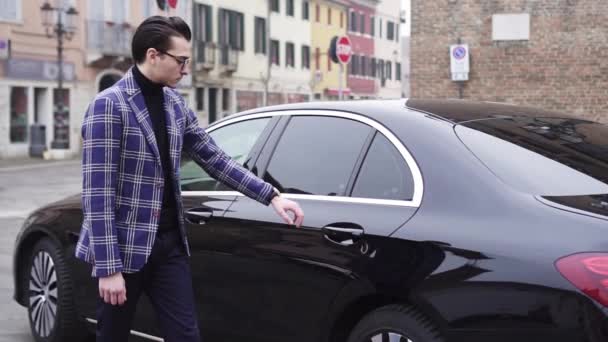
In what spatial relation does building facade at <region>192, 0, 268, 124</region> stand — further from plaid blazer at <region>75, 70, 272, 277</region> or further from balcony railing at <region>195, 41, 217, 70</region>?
plaid blazer at <region>75, 70, 272, 277</region>

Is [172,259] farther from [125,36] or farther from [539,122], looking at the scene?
[125,36]

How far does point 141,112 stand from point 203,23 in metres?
41.7

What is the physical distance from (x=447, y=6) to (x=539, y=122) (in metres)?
15.1

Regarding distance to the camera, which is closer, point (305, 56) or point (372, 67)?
point (305, 56)

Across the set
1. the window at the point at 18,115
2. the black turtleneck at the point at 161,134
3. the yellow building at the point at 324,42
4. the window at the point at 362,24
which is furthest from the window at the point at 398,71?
the black turtleneck at the point at 161,134

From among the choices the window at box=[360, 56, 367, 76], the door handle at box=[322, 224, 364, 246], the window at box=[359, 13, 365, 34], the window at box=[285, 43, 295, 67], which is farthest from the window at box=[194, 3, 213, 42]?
the door handle at box=[322, 224, 364, 246]

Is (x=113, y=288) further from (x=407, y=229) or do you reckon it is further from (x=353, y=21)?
(x=353, y=21)

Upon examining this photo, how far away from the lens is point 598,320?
3.08 meters

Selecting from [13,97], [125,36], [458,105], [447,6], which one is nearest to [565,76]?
[447,6]

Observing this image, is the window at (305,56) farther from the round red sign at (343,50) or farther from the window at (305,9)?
the round red sign at (343,50)

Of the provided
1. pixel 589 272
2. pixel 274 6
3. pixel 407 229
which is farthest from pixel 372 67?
pixel 589 272

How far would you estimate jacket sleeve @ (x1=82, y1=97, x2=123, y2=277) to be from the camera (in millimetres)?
3385

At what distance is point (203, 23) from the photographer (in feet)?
146

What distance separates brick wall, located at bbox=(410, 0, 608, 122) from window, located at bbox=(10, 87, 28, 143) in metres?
17.4
